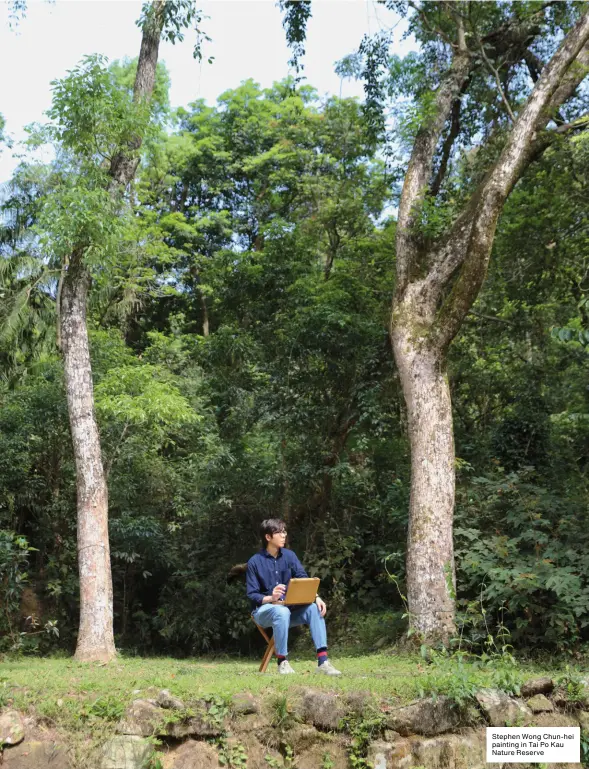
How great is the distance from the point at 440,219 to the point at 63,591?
23.5 feet

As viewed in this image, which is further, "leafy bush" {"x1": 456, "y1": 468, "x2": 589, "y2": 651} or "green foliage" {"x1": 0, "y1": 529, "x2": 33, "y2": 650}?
"green foliage" {"x1": 0, "y1": 529, "x2": 33, "y2": 650}

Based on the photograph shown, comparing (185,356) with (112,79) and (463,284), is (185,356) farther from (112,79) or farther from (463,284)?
(463,284)

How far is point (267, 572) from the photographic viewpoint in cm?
617

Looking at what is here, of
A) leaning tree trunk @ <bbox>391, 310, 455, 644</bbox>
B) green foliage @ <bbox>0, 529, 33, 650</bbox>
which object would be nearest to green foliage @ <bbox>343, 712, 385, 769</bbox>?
leaning tree trunk @ <bbox>391, 310, 455, 644</bbox>

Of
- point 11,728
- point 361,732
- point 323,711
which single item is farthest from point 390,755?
point 11,728

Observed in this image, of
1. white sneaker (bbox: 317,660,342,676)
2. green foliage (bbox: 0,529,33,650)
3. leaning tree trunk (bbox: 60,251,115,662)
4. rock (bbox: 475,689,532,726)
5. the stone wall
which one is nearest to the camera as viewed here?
the stone wall

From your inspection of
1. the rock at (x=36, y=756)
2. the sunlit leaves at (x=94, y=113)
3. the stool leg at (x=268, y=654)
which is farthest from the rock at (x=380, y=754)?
the sunlit leaves at (x=94, y=113)

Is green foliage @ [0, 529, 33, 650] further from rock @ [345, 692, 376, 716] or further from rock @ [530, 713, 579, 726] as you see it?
rock @ [530, 713, 579, 726]

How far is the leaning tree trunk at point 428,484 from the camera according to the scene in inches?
288

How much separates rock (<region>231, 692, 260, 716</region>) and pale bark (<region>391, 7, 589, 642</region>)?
2.59 metres

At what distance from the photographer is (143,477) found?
1181 centimetres

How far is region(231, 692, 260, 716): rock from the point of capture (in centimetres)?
500

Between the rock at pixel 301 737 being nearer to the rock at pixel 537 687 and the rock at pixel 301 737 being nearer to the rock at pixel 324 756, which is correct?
the rock at pixel 324 756

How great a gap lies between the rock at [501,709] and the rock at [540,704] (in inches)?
1.6
